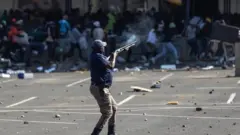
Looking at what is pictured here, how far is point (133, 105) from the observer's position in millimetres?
14828

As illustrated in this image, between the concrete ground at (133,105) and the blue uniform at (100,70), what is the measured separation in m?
1.20

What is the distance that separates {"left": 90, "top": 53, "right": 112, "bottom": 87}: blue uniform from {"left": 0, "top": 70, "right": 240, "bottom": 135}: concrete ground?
1198mm

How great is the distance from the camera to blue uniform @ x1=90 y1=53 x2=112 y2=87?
1045cm

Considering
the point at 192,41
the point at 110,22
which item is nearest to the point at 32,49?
the point at 110,22

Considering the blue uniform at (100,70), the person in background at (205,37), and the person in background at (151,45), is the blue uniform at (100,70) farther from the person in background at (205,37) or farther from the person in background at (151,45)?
the person in background at (205,37)

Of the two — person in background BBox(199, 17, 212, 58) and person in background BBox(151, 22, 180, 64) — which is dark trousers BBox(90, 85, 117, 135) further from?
person in background BBox(199, 17, 212, 58)

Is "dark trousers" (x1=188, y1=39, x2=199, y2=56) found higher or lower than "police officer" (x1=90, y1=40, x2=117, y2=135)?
lower

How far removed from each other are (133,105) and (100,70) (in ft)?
14.5

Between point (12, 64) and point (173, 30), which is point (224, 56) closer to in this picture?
point (173, 30)

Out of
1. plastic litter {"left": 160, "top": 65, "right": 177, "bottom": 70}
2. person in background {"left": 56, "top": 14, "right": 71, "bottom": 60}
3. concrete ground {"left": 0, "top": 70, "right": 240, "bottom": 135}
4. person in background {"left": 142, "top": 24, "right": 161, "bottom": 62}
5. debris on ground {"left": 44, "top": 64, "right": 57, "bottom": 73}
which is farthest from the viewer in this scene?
person in background {"left": 56, "top": 14, "right": 71, "bottom": 60}

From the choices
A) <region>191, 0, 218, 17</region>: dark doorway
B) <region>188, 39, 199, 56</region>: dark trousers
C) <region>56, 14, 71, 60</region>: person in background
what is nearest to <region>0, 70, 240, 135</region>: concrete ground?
<region>188, 39, 199, 56</region>: dark trousers

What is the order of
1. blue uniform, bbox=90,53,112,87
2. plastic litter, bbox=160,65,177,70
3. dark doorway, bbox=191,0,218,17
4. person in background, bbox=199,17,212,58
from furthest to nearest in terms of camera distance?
dark doorway, bbox=191,0,218,17
person in background, bbox=199,17,212,58
plastic litter, bbox=160,65,177,70
blue uniform, bbox=90,53,112,87

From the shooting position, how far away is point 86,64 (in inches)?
1012

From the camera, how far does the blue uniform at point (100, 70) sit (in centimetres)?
1045
